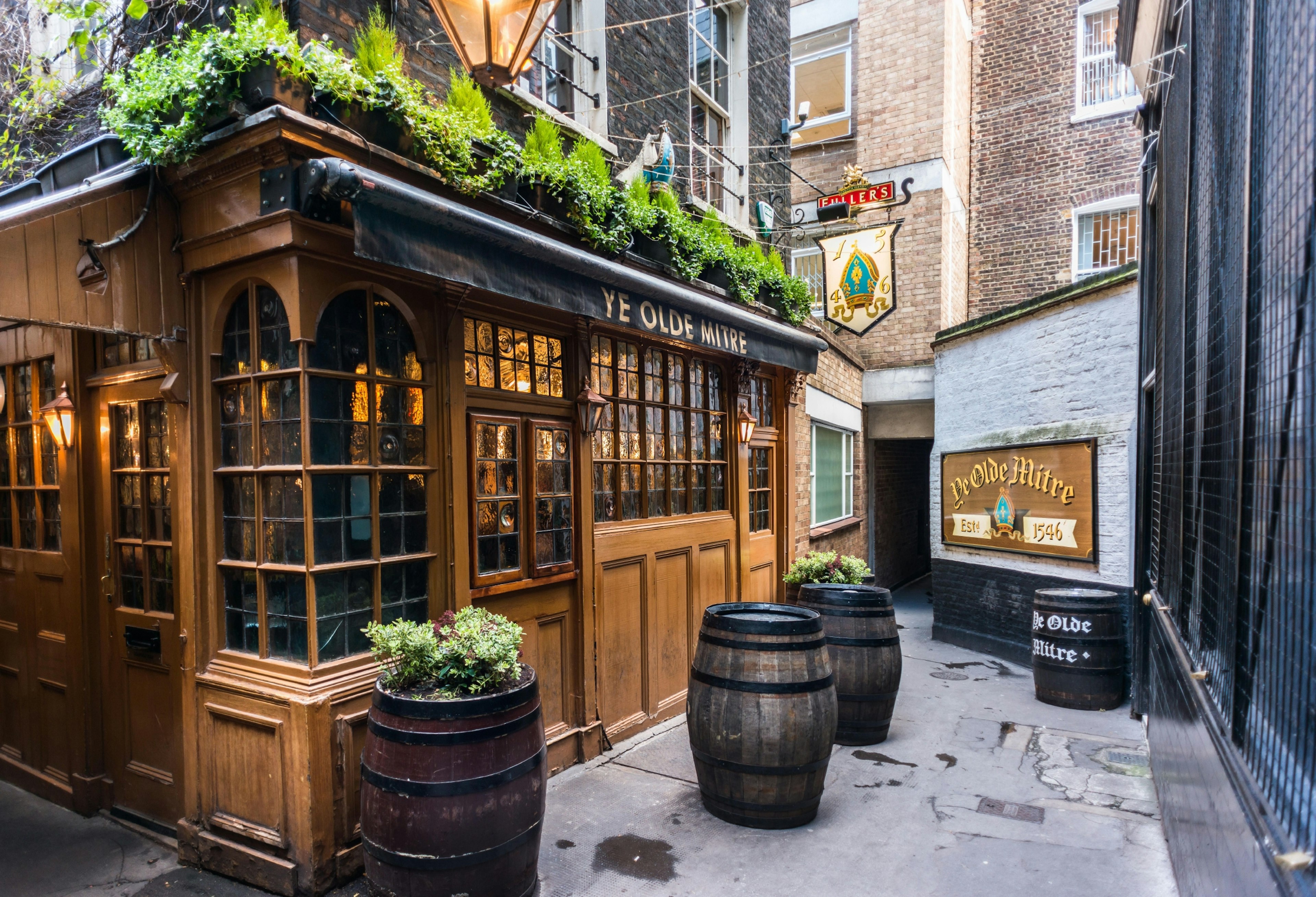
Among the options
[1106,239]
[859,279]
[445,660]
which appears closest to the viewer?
[445,660]

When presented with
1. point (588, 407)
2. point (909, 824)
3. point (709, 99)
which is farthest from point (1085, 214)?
point (909, 824)

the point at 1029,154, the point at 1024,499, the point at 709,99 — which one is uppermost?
the point at 1029,154

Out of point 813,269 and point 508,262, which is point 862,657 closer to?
point 508,262

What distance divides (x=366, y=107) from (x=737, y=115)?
5569 millimetres

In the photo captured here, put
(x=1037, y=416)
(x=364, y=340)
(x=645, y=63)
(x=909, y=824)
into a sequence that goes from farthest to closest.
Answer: (x=1037, y=416), (x=645, y=63), (x=909, y=824), (x=364, y=340)

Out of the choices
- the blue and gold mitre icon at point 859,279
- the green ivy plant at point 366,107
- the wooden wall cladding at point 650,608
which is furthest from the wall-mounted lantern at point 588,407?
the blue and gold mitre icon at point 859,279

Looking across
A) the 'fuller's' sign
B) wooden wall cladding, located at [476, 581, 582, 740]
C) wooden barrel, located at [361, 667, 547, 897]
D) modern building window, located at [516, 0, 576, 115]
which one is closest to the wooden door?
wooden barrel, located at [361, 667, 547, 897]

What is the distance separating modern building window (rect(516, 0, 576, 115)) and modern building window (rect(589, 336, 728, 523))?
1.82 meters

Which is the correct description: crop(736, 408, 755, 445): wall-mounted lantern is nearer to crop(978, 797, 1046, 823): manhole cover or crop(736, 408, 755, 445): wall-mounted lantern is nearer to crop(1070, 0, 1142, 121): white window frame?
crop(978, 797, 1046, 823): manhole cover

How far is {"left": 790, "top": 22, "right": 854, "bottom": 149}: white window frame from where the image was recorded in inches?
543

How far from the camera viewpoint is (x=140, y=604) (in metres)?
4.50

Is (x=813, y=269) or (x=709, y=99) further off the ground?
(x=709, y=99)

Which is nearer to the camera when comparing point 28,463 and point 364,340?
point 364,340

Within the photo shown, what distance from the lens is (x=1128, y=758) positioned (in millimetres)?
5492
